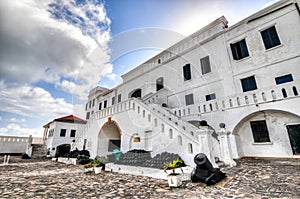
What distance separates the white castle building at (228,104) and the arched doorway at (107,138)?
0.24 ft

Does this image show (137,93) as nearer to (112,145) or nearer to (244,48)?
(112,145)

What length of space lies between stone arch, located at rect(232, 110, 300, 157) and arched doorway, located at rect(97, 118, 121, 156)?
335 inches

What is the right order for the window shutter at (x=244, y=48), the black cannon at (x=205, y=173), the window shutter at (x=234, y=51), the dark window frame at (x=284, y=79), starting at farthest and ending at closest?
the window shutter at (x=234, y=51) → the window shutter at (x=244, y=48) → the dark window frame at (x=284, y=79) → the black cannon at (x=205, y=173)

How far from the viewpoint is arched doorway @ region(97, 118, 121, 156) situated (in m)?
11.0

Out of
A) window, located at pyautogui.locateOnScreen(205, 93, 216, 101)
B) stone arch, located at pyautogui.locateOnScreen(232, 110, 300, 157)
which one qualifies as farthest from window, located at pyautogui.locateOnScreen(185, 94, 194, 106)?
stone arch, located at pyautogui.locateOnScreen(232, 110, 300, 157)

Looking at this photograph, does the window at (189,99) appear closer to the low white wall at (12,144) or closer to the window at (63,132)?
the window at (63,132)

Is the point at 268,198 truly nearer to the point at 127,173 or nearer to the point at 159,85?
the point at 127,173

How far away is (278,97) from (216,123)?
3542 millimetres

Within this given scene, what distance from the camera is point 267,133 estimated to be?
28.8ft

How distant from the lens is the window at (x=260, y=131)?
8816mm

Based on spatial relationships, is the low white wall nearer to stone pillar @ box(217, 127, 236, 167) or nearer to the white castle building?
the white castle building

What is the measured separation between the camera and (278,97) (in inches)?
309

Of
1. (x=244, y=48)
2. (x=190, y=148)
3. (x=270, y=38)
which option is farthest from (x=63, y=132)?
(x=270, y=38)

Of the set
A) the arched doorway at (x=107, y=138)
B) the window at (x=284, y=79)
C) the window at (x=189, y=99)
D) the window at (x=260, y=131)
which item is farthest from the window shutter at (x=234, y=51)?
the arched doorway at (x=107, y=138)
